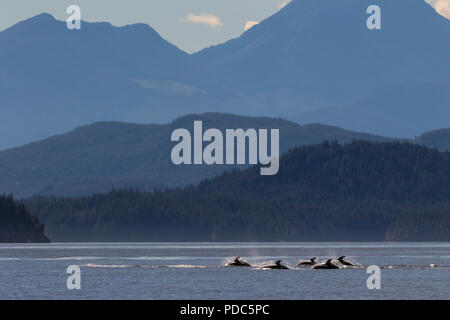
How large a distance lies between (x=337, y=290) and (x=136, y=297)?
24.2 meters

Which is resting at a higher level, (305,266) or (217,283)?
(305,266)

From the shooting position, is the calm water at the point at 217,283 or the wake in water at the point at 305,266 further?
the wake in water at the point at 305,266

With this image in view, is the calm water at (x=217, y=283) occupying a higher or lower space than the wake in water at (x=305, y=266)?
lower

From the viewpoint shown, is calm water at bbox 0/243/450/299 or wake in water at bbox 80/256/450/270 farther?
wake in water at bbox 80/256/450/270

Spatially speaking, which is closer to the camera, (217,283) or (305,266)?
(217,283)

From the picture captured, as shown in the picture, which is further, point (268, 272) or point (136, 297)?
point (268, 272)

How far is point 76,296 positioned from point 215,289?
19182 mm

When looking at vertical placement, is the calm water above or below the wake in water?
below
